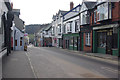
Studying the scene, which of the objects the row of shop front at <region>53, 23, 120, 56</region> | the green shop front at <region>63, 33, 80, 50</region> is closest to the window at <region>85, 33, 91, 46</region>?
the row of shop front at <region>53, 23, 120, 56</region>

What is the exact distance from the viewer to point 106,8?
2238cm

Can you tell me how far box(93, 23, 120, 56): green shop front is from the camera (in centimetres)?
2072

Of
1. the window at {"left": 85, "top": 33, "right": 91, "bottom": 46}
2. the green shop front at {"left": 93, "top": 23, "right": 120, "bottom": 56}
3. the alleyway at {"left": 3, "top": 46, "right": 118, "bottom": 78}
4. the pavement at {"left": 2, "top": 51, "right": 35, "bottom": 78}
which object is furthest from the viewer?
the window at {"left": 85, "top": 33, "right": 91, "bottom": 46}

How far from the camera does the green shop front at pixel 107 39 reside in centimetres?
2072

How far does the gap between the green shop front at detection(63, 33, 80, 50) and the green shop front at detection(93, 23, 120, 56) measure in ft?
23.8

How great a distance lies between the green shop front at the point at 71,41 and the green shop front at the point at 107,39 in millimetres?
7263

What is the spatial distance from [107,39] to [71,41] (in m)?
14.7

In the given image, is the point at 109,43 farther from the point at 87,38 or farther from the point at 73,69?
the point at 73,69

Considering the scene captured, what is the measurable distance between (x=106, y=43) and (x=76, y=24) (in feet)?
40.1

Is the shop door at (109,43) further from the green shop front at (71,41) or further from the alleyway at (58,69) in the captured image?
the green shop front at (71,41)

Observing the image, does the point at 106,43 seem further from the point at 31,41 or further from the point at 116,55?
the point at 31,41

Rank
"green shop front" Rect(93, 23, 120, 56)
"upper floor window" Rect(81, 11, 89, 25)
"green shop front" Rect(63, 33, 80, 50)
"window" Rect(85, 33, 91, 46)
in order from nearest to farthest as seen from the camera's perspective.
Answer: "green shop front" Rect(93, 23, 120, 56), "window" Rect(85, 33, 91, 46), "upper floor window" Rect(81, 11, 89, 25), "green shop front" Rect(63, 33, 80, 50)

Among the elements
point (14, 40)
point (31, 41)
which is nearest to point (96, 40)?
point (14, 40)

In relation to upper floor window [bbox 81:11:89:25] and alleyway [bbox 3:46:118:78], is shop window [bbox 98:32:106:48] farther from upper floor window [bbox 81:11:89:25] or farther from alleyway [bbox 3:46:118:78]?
alleyway [bbox 3:46:118:78]
